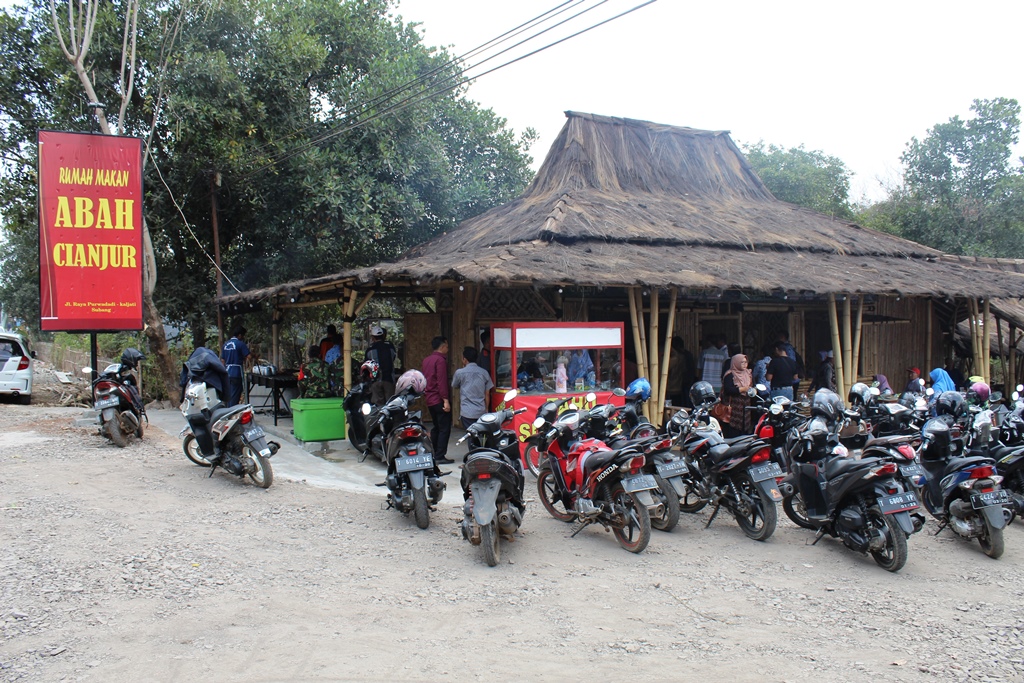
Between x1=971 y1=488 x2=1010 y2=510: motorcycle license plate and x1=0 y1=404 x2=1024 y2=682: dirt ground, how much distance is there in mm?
445

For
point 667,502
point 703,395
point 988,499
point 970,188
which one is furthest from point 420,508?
point 970,188

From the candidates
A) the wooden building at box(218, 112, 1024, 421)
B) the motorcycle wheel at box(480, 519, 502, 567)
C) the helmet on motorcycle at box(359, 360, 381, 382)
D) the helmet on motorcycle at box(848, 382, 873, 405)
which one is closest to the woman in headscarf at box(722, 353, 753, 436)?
the wooden building at box(218, 112, 1024, 421)

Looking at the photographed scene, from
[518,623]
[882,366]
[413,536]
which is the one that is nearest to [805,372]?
[882,366]

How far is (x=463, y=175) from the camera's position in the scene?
59.7 ft

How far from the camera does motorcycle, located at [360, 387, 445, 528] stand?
6480 millimetres

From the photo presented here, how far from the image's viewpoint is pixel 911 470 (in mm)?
6090

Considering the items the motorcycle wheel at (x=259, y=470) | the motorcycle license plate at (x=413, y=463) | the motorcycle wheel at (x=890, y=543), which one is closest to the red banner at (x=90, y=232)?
the motorcycle wheel at (x=259, y=470)

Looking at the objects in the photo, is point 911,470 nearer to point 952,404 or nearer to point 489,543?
point 952,404

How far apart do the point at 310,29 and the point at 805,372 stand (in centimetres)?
1187

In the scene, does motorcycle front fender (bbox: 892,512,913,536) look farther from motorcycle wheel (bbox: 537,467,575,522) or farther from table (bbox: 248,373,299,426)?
table (bbox: 248,373,299,426)

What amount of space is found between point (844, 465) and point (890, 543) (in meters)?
0.62

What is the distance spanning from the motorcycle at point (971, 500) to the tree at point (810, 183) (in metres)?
20.1

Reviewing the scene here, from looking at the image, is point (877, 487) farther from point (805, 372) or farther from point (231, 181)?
point (231, 181)

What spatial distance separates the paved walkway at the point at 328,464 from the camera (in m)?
8.31
